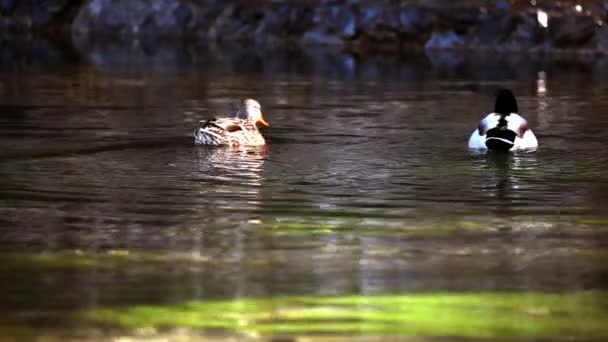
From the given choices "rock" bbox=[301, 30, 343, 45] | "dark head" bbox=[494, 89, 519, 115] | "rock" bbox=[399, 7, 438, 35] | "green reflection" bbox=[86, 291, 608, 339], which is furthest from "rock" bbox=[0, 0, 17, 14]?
"green reflection" bbox=[86, 291, 608, 339]

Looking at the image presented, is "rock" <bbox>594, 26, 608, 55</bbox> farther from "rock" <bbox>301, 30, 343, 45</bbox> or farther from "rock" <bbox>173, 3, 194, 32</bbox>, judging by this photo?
"rock" <bbox>173, 3, 194, 32</bbox>

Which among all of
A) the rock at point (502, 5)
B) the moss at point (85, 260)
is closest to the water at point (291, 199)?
the moss at point (85, 260)

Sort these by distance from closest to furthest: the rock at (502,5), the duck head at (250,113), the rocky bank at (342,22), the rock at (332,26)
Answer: the duck head at (250,113) → the rocky bank at (342,22) → the rock at (502,5) → the rock at (332,26)

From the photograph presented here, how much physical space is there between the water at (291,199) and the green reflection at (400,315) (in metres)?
0.21

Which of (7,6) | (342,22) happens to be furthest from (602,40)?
(7,6)

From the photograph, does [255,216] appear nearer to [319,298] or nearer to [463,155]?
[319,298]

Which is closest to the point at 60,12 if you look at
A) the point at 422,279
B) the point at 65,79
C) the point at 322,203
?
the point at 65,79

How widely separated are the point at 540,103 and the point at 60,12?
1117 inches

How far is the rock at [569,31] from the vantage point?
37688 millimetres

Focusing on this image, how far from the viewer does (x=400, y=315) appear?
7.58 meters

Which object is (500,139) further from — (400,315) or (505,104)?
(400,315)

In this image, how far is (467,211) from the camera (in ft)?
37.3

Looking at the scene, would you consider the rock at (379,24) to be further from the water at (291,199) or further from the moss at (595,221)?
the moss at (595,221)

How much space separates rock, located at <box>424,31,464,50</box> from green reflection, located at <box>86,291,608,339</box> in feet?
105
